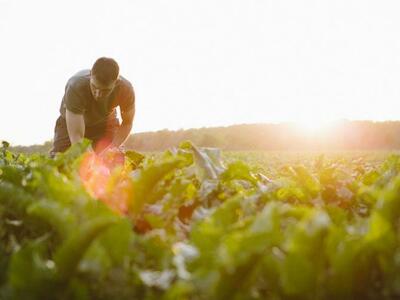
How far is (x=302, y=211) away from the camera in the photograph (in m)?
1.36

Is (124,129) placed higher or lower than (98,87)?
lower

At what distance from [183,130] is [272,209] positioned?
43.0 meters

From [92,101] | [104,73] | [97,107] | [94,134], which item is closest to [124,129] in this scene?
[94,134]

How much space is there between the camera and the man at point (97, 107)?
18.3 ft

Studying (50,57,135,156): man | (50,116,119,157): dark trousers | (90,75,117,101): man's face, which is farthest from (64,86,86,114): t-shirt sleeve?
(50,116,119,157): dark trousers

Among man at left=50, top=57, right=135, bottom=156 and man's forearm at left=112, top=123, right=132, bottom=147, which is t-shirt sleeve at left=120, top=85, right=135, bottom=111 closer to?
man at left=50, top=57, right=135, bottom=156

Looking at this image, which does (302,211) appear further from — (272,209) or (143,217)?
(143,217)

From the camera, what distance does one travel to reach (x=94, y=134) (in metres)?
7.48

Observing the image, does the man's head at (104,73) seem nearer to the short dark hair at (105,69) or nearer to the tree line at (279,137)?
the short dark hair at (105,69)

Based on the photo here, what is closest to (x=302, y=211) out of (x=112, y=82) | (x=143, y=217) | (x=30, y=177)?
(x=143, y=217)

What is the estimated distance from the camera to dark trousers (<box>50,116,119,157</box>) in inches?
295

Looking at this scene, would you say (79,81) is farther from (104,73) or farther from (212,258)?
(212,258)

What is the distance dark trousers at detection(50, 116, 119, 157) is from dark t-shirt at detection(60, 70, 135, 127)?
9 cm

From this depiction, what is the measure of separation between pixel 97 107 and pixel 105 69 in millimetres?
1462
